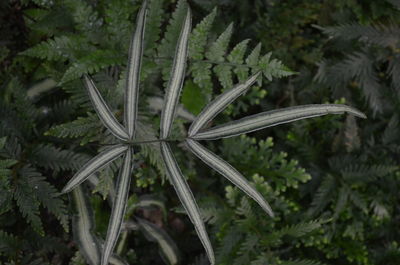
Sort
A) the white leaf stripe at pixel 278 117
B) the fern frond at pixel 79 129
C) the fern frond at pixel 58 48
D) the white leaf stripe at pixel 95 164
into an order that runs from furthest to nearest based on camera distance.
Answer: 1. the fern frond at pixel 58 48
2. the fern frond at pixel 79 129
3. the white leaf stripe at pixel 95 164
4. the white leaf stripe at pixel 278 117

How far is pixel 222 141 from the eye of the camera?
276 cm

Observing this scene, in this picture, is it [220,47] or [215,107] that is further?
[220,47]

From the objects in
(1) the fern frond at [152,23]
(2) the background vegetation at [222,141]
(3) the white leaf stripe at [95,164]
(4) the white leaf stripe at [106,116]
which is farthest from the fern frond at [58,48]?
(3) the white leaf stripe at [95,164]

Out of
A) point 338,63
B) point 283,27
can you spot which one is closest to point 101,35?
point 283,27

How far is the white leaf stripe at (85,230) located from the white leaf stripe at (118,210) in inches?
25.9

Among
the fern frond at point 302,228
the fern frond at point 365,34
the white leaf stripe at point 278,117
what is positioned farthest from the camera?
the fern frond at point 365,34

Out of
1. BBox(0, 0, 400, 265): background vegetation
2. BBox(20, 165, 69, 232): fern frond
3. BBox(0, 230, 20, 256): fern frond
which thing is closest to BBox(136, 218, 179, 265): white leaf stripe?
BBox(0, 0, 400, 265): background vegetation

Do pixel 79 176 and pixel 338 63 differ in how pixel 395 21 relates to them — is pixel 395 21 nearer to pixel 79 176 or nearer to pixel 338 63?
pixel 338 63

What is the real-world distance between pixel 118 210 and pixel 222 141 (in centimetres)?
142

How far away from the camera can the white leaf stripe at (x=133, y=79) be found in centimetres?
148

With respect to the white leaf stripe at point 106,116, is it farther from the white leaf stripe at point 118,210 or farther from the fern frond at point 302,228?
the fern frond at point 302,228

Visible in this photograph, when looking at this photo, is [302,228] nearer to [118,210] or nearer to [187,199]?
[187,199]

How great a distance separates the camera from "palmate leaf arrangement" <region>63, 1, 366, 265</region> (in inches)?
53.2

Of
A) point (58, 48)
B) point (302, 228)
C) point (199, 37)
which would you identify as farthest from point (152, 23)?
point (302, 228)
